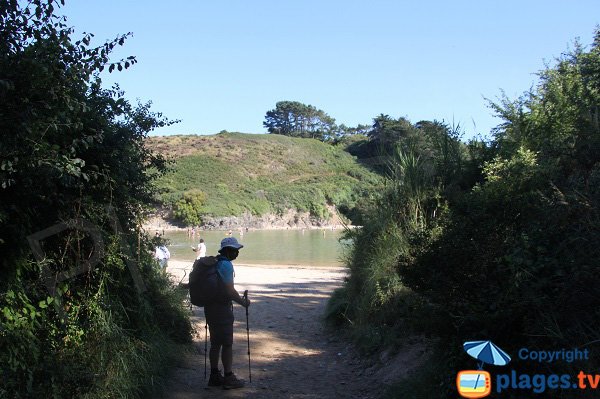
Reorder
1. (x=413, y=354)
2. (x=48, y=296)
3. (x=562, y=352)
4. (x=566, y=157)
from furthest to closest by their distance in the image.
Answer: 1. (x=413, y=354)
2. (x=566, y=157)
3. (x=48, y=296)
4. (x=562, y=352)

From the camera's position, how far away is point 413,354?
22.6ft

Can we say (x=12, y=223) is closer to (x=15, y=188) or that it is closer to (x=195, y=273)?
(x=15, y=188)

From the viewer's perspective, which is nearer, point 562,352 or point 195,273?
point 562,352

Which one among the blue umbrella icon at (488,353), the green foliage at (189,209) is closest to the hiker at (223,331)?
the blue umbrella icon at (488,353)

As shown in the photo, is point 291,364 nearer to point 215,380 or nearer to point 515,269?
point 215,380

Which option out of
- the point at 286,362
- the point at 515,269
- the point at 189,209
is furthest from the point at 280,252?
the point at 515,269

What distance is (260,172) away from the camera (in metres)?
95.0

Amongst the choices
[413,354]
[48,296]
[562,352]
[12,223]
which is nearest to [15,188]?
[12,223]

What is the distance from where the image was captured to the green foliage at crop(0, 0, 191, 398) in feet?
13.1

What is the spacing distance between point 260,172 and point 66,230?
90.0 meters

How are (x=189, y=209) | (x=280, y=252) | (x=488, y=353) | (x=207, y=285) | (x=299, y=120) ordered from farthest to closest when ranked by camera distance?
(x=299, y=120), (x=189, y=209), (x=280, y=252), (x=207, y=285), (x=488, y=353)

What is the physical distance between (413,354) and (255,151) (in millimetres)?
97231

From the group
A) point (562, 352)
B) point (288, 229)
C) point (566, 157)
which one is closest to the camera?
point (562, 352)

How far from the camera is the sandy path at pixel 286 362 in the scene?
6406mm
